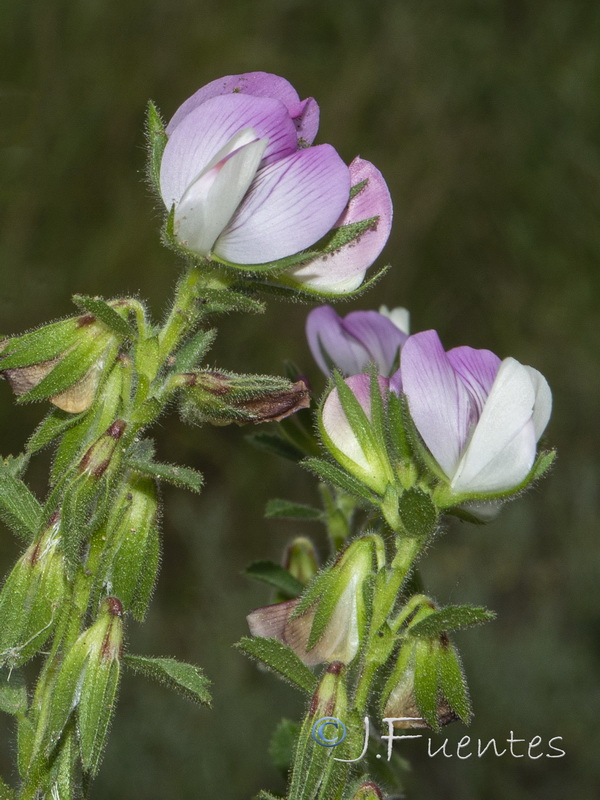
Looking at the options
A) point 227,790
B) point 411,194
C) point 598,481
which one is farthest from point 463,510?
point 411,194

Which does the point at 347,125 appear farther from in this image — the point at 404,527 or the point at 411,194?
the point at 404,527

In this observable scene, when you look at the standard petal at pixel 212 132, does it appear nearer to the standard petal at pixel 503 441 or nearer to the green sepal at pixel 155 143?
the green sepal at pixel 155 143

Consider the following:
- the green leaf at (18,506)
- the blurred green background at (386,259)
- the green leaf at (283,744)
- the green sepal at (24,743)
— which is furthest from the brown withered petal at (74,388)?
the blurred green background at (386,259)

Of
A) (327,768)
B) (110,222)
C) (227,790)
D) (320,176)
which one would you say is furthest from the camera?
(110,222)

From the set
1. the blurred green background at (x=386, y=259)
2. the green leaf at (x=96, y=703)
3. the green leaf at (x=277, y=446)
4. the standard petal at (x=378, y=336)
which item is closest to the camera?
the green leaf at (x=96, y=703)

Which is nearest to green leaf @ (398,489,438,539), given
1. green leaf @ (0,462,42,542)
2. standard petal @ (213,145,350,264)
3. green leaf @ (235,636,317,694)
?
green leaf @ (235,636,317,694)
